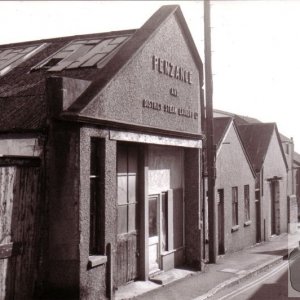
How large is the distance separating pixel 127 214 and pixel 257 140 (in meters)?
14.6

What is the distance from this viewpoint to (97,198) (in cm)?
939

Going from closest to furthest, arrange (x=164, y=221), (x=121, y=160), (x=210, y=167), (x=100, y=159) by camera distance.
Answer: (x=100, y=159)
(x=121, y=160)
(x=164, y=221)
(x=210, y=167)

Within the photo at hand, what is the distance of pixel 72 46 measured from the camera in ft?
44.2

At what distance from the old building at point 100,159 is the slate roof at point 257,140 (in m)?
9.24

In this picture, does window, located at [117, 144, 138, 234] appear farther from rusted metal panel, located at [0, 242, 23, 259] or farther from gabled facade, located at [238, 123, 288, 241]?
gabled facade, located at [238, 123, 288, 241]

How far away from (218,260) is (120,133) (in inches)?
306

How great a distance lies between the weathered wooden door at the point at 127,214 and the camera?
10812 millimetres

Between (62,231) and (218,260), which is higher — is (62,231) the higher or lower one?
the higher one

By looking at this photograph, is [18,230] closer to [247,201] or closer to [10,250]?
[10,250]

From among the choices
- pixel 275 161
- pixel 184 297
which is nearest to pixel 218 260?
pixel 184 297

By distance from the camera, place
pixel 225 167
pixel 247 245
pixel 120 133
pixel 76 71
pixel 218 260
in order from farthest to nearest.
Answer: pixel 247 245
pixel 225 167
pixel 218 260
pixel 76 71
pixel 120 133

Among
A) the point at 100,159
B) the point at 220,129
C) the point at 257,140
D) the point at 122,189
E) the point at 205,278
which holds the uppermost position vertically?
the point at 257,140

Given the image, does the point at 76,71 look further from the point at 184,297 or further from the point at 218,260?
the point at 218,260

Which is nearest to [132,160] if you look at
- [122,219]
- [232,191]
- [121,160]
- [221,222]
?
[121,160]
